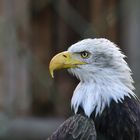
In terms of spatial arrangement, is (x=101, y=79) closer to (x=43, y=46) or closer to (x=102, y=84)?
(x=102, y=84)

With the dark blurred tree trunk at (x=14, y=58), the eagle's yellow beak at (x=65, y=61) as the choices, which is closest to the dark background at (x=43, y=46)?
the dark blurred tree trunk at (x=14, y=58)

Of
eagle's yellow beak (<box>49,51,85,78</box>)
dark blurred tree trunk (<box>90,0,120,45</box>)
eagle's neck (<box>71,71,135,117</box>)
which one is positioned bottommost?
eagle's neck (<box>71,71,135,117</box>)

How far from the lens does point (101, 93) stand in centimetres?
927

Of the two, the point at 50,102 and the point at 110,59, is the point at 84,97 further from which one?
the point at 50,102

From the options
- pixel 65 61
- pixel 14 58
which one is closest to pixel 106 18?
pixel 14 58

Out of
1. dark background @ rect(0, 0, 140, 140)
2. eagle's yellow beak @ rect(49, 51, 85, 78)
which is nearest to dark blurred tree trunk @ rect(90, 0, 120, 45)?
dark background @ rect(0, 0, 140, 140)

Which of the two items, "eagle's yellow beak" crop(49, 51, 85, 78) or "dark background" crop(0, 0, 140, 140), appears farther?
"dark background" crop(0, 0, 140, 140)

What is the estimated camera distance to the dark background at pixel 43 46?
41.3ft

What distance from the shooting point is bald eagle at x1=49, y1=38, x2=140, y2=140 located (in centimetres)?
922

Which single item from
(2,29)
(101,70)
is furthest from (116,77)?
(2,29)

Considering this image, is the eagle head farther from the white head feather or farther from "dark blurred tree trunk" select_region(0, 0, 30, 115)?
"dark blurred tree trunk" select_region(0, 0, 30, 115)

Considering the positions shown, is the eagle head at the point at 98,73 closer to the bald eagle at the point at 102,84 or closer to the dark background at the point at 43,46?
the bald eagle at the point at 102,84

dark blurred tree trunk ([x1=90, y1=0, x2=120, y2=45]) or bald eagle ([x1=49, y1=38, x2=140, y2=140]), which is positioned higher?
dark blurred tree trunk ([x1=90, y1=0, x2=120, y2=45])

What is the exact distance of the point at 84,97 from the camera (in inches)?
366
